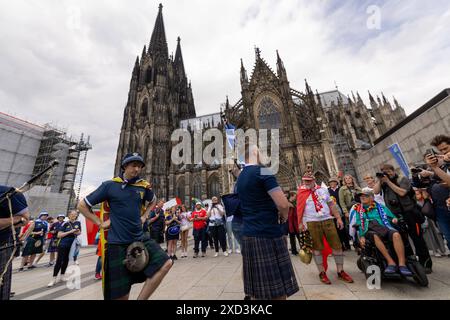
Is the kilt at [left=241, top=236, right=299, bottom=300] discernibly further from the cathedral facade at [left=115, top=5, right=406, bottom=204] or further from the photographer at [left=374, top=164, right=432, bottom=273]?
the cathedral facade at [left=115, top=5, right=406, bottom=204]

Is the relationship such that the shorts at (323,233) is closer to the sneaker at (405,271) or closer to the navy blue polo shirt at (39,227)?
the sneaker at (405,271)

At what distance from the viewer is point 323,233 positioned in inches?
132

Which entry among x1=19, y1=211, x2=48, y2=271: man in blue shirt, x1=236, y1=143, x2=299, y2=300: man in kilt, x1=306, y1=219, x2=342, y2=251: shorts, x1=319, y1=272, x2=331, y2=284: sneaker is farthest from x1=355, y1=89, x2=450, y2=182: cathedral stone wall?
x1=19, y1=211, x2=48, y2=271: man in blue shirt

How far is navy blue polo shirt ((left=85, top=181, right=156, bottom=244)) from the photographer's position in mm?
2062

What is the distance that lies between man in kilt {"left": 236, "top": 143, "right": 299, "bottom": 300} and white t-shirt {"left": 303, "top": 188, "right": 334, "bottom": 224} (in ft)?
5.40

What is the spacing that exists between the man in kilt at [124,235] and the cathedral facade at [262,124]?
595 inches

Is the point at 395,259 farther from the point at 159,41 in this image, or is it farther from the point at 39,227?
the point at 159,41

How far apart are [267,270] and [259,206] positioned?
591 millimetres

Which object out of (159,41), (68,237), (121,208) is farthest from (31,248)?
(159,41)

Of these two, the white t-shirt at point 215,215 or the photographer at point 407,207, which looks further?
the white t-shirt at point 215,215

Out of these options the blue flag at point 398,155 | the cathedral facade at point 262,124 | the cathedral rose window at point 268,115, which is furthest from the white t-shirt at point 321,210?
the cathedral rose window at point 268,115

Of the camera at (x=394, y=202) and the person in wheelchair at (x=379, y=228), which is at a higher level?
the camera at (x=394, y=202)

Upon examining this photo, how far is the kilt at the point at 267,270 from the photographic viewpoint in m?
1.83
